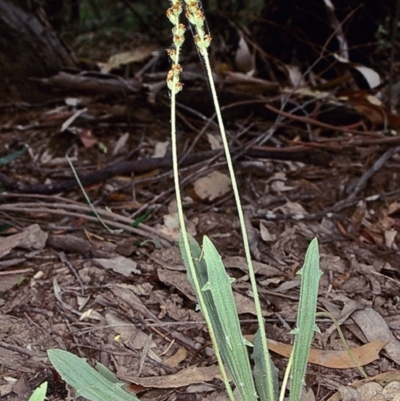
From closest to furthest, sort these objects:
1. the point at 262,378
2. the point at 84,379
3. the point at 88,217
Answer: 1. the point at 84,379
2. the point at 262,378
3. the point at 88,217

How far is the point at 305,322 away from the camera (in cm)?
114

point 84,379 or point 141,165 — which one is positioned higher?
point 84,379

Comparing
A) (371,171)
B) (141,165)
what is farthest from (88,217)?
(371,171)

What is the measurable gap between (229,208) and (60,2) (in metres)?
2.11

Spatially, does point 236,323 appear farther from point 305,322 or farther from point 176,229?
point 176,229

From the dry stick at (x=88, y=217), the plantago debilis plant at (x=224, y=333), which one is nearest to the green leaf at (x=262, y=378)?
the plantago debilis plant at (x=224, y=333)

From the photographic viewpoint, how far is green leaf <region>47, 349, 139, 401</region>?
1056 mm

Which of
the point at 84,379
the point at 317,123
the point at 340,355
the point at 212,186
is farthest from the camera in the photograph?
the point at 317,123

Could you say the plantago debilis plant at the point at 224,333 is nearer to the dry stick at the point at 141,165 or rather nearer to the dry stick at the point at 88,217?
the dry stick at the point at 88,217

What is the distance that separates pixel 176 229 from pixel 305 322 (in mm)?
940

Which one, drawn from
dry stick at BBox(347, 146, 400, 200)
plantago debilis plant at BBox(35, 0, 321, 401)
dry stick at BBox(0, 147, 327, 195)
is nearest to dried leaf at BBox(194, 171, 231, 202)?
dry stick at BBox(0, 147, 327, 195)

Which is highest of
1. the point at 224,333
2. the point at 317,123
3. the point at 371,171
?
the point at 224,333

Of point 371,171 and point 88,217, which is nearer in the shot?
point 88,217

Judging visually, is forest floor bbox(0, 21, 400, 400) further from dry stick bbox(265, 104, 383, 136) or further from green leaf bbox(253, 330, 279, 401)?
green leaf bbox(253, 330, 279, 401)
